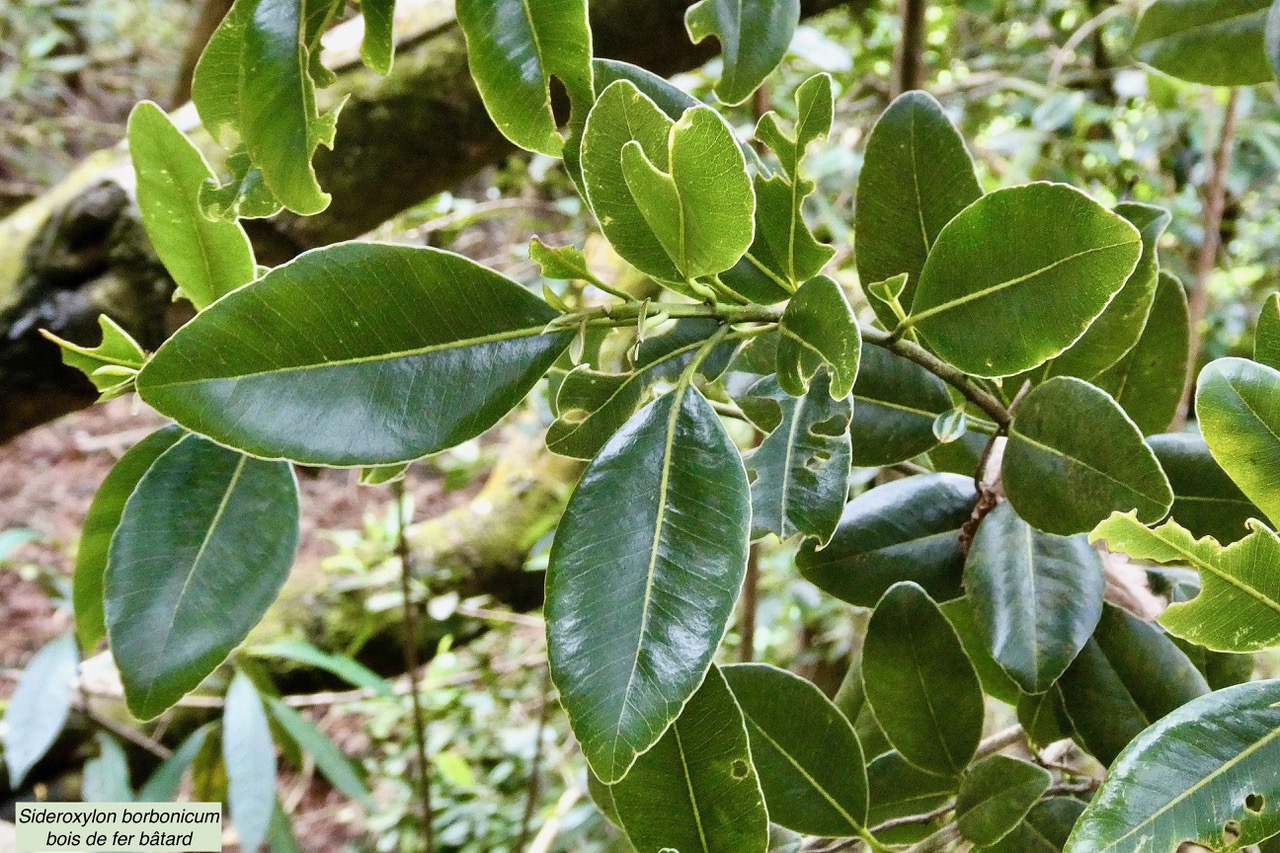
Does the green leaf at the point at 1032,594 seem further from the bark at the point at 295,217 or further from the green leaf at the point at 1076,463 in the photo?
the bark at the point at 295,217

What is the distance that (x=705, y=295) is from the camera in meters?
0.35

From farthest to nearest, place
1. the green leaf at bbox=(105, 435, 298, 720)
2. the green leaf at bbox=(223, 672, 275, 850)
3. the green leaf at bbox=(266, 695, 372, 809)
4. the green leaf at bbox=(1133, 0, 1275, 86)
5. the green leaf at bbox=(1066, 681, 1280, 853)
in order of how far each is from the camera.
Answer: the green leaf at bbox=(266, 695, 372, 809)
the green leaf at bbox=(223, 672, 275, 850)
the green leaf at bbox=(1133, 0, 1275, 86)
the green leaf at bbox=(105, 435, 298, 720)
the green leaf at bbox=(1066, 681, 1280, 853)

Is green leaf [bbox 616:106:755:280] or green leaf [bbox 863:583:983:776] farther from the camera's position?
green leaf [bbox 863:583:983:776]

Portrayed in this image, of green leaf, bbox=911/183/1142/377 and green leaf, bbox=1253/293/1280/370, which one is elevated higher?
green leaf, bbox=911/183/1142/377

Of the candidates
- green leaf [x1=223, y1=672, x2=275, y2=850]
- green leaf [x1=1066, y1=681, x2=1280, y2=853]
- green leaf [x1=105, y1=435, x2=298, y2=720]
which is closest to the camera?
green leaf [x1=1066, y1=681, x2=1280, y2=853]

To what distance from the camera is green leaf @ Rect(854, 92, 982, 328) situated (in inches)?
16.1

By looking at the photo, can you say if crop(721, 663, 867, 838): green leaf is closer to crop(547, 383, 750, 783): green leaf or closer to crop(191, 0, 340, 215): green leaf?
crop(547, 383, 750, 783): green leaf

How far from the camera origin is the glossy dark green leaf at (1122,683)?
1.33ft

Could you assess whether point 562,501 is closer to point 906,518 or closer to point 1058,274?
point 906,518

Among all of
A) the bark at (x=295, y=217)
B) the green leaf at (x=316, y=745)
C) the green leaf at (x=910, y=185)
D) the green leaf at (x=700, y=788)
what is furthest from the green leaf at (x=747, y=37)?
the green leaf at (x=316, y=745)

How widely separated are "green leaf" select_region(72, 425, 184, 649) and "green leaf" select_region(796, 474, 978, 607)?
1.12ft

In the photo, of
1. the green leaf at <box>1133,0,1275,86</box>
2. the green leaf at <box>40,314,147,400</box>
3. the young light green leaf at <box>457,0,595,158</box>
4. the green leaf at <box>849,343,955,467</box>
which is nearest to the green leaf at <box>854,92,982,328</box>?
the green leaf at <box>849,343,955,467</box>

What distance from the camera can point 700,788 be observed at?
37 centimetres

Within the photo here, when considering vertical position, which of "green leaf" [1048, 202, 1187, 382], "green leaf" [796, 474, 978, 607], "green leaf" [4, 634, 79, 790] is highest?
"green leaf" [1048, 202, 1187, 382]
